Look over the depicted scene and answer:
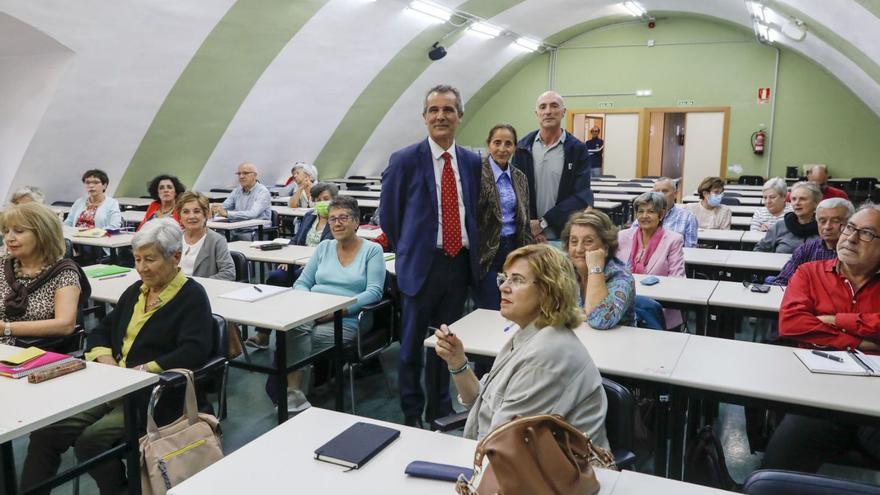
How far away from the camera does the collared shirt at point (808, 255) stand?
3.67 meters

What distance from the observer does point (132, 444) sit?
238cm

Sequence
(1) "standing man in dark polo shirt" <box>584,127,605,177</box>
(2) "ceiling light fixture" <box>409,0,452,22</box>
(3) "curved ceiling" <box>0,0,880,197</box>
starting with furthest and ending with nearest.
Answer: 1. (1) "standing man in dark polo shirt" <box>584,127,605,177</box>
2. (2) "ceiling light fixture" <box>409,0,452,22</box>
3. (3) "curved ceiling" <box>0,0,880,197</box>

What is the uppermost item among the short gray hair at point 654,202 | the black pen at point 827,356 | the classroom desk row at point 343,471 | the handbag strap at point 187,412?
the short gray hair at point 654,202

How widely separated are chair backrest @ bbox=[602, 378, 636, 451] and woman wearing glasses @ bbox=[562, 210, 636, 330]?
0.94m

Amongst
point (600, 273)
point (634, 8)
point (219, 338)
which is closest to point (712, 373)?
point (600, 273)

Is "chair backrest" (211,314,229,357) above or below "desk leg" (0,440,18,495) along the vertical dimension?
above

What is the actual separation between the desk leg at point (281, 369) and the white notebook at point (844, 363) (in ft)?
7.32

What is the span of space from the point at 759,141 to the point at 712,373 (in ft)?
43.4

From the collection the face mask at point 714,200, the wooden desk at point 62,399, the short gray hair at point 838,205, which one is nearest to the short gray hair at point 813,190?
the short gray hair at point 838,205

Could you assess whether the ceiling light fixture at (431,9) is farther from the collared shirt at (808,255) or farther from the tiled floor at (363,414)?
the collared shirt at (808,255)

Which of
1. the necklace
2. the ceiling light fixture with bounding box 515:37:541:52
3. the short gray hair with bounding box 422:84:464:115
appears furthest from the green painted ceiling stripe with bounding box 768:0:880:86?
the necklace

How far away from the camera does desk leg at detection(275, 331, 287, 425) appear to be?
123 inches

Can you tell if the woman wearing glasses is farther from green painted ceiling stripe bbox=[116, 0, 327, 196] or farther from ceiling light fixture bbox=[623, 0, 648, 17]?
ceiling light fixture bbox=[623, 0, 648, 17]

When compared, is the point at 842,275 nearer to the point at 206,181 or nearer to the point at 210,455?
the point at 210,455
